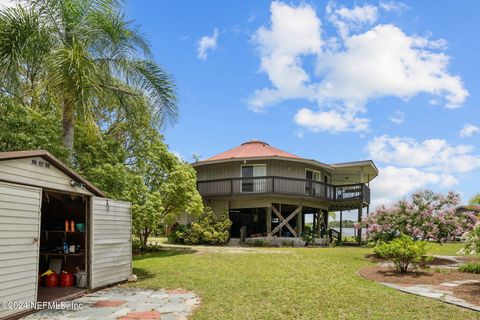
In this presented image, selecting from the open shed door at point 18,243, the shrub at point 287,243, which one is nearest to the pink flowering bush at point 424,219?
the shrub at point 287,243

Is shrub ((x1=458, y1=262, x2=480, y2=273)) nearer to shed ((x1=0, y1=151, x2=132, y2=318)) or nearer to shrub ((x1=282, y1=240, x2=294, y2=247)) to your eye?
shed ((x1=0, y1=151, x2=132, y2=318))

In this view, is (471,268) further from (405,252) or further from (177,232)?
(177,232)

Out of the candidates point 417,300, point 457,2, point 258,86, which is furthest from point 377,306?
point 258,86

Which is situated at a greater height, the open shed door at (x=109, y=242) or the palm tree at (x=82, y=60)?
the palm tree at (x=82, y=60)

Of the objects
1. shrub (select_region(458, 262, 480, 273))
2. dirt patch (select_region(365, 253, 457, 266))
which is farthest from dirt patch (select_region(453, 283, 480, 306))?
dirt patch (select_region(365, 253, 457, 266))

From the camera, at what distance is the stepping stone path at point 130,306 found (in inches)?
257

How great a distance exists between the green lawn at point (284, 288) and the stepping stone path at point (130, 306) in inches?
15.6

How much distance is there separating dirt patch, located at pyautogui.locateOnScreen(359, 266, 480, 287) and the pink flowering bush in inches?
101

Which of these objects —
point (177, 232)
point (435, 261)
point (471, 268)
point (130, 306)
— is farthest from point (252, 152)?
point (130, 306)

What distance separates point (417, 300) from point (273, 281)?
3.43 meters

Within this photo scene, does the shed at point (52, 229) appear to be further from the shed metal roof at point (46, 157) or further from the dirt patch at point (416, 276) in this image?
the dirt patch at point (416, 276)

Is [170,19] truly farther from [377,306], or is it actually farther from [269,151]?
[269,151]

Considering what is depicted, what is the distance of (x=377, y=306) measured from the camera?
23.7 feet

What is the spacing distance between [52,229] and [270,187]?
1338cm
